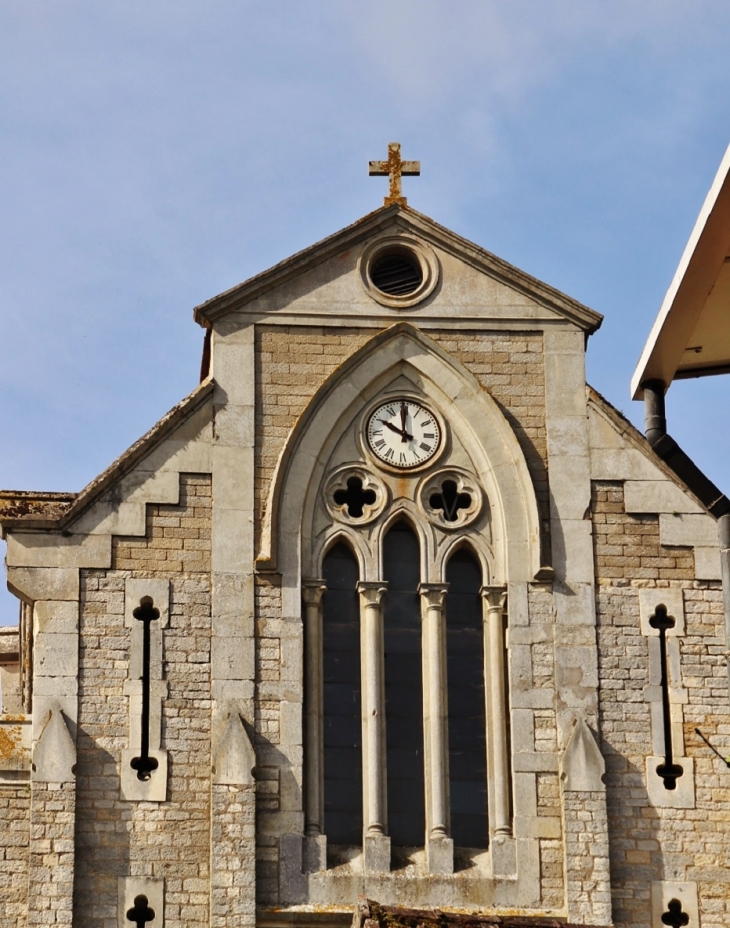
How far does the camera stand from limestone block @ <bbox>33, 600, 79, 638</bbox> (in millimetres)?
30688

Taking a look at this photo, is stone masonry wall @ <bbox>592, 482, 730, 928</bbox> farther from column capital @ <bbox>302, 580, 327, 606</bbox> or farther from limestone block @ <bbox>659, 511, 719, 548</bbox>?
column capital @ <bbox>302, 580, 327, 606</bbox>

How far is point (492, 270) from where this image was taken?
32.8m

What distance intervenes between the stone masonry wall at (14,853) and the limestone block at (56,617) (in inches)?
62.7

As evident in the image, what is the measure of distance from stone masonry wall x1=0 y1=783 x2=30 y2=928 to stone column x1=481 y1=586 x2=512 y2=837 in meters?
4.62

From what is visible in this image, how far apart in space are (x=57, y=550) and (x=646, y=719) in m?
6.16

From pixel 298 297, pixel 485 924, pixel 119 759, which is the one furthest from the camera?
pixel 298 297

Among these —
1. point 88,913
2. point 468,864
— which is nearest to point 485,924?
point 468,864

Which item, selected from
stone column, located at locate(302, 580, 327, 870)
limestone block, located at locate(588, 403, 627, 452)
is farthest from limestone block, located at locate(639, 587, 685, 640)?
stone column, located at locate(302, 580, 327, 870)

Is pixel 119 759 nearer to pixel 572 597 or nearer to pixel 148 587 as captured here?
pixel 148 587

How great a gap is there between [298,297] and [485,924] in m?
7.42

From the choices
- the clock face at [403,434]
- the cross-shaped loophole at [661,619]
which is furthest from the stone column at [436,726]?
the cross-shaped loophole at [661,619]

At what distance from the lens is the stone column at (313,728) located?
30.3m

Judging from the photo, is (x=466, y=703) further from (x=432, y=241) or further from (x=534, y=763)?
(x=432, y=241)

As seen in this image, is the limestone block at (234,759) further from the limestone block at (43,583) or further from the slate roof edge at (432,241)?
the slate roof edge at (432,241)
